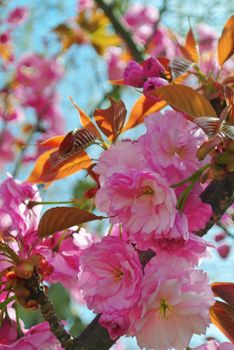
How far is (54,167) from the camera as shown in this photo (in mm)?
1084

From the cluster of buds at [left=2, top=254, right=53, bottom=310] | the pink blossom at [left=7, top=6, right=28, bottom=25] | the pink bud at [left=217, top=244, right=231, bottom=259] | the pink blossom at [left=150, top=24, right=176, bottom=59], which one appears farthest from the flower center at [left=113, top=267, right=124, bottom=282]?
the pink blossom at [left=7, top=6, right=28, bottom=25]

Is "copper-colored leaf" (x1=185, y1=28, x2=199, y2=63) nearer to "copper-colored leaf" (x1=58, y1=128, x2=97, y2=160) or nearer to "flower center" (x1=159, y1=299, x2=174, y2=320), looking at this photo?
"copper-colored leaf" (x1=58, y1=128, x2=97, y2=160)

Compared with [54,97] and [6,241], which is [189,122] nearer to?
[6,241]

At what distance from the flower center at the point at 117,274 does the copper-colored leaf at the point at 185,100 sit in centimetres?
24

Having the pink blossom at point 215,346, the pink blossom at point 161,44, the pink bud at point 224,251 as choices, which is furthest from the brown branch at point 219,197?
the pink blossom at point 161,44

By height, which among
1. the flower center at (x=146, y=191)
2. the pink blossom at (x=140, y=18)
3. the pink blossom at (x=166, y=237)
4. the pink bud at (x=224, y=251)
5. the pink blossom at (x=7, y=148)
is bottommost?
the pink bud at (x=224, y=251)

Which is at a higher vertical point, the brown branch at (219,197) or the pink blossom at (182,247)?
the pink blossom at (182,247)

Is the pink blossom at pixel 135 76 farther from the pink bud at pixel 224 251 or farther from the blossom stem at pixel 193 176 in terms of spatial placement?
the pink bud at pixel 224 251

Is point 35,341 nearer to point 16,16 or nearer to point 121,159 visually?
point 121,159

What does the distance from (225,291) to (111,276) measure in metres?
0.19

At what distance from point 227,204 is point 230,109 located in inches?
5.7

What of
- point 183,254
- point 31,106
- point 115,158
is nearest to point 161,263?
point 183,254

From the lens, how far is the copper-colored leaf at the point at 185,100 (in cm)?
93

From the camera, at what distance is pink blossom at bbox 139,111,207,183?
888mm
